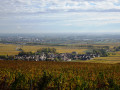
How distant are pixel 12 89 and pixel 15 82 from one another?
699 millimetres

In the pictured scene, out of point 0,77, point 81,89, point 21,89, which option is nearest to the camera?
point 81,89

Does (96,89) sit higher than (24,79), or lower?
lower

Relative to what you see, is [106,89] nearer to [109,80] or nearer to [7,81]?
[109,80]

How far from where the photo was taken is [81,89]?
15.1 m

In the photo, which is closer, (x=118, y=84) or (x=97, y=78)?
(x=118, y=84)

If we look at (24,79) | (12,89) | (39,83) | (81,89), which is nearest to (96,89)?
(81,89)

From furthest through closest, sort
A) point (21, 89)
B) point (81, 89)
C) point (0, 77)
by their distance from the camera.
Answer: point (0, 77) < point (21, 89) < point (81, 89)

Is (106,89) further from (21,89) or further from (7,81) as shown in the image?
(7,81)

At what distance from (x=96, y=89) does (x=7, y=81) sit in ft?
28.8

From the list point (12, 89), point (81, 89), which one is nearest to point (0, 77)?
point (12, 89)

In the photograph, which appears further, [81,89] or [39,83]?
[39,83]

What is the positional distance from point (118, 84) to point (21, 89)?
9.21 metres

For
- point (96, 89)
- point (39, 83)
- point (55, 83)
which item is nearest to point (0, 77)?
point (39, 83)

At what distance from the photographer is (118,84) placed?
15680 millimetres
